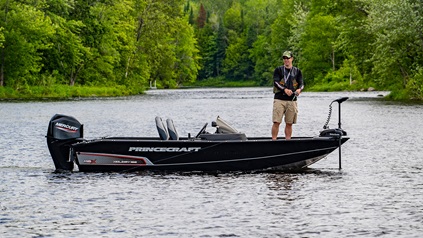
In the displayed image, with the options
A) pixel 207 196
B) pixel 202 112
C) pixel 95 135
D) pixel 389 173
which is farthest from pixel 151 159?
pixel 202 112

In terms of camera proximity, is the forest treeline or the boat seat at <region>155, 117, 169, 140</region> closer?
the boat seat at <region>155, 117, 169, 140</region>

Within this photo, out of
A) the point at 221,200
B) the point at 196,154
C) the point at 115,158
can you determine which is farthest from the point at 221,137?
the point at 221,200

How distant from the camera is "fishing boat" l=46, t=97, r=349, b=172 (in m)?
19.9

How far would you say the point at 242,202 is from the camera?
52.9 feet

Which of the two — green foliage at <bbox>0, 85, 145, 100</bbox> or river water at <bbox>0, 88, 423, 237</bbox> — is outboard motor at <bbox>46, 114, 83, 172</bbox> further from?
green foliage at <bbox>0, 85, 145, 100</bbox>

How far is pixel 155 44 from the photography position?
104 m

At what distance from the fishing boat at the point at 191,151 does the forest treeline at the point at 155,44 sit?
128ft

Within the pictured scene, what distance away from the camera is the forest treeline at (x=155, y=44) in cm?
6100

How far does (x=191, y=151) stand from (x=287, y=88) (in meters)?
2.64

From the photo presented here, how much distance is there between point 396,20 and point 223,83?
125 m

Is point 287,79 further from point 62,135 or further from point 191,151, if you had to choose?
point 62,135

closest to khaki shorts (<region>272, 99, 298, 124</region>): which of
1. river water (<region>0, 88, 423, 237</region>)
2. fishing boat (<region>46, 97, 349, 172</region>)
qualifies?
fishing boat (<region>46, 97, 349, 172</region>)

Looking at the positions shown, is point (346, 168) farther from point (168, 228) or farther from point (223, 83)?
point (223, 83)

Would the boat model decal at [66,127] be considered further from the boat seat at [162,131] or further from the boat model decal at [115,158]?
the boat seat at [162,131]
